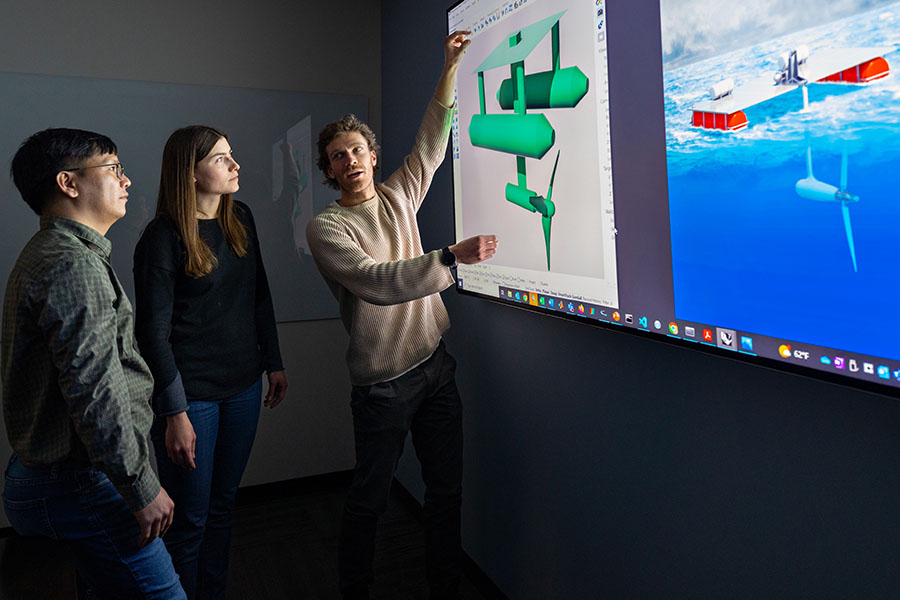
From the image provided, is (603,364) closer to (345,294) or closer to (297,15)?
(345,294)

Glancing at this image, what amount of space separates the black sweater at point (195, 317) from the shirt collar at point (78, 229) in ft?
1.26

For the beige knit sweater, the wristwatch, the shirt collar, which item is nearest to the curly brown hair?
the beige knit sweater

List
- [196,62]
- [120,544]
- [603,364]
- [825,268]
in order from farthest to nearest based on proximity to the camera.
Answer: [196,62] < [603,364] < [120,544] < [825,268]

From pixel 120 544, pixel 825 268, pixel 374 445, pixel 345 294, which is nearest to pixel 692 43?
pixel 825 268

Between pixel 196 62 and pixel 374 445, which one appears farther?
pixel 196 62

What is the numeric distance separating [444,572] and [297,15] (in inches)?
109

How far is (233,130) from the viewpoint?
10.0 ft

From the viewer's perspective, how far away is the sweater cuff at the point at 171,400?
5.69ft

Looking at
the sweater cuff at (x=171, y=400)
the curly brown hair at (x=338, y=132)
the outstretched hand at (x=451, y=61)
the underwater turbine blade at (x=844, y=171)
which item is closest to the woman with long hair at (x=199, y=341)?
the sweater cuff at (x=171, y=400)

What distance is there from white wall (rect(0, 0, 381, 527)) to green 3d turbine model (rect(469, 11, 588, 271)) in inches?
63.6

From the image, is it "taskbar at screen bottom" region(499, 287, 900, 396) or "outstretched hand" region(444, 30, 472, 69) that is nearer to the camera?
"taskbar at screen bottom" region(499, 287, 900, 396)

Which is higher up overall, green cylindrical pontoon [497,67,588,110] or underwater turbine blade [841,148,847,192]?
green cylindrical pontoon [497,67,588,110]

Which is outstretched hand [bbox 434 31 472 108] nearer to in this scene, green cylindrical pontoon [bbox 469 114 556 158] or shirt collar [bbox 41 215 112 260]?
green cylindrical pontoon [bbox 469 114 556 158]

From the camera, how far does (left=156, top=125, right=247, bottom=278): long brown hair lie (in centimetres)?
180
